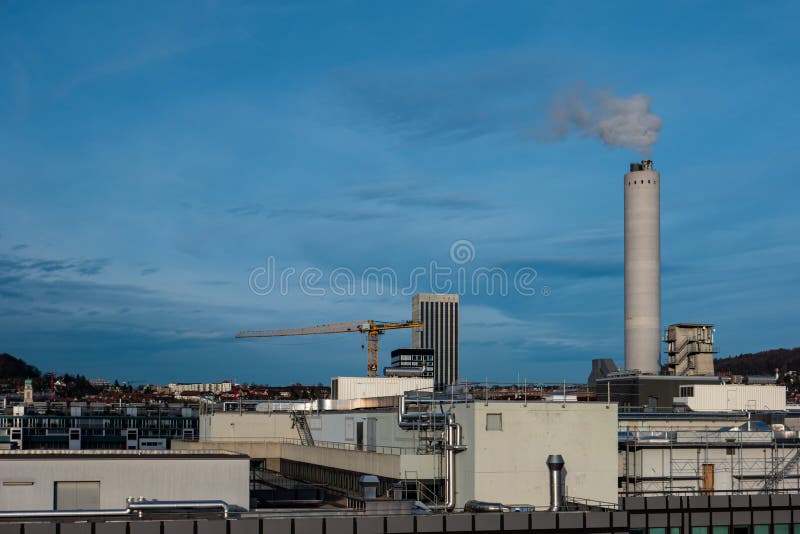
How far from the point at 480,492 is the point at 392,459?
6.35 meters

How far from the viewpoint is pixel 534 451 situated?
52.7 metres

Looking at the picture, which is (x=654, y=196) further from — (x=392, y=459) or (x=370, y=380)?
(x=392, y=459)

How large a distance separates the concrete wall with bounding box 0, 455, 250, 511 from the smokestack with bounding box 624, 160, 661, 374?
328ft

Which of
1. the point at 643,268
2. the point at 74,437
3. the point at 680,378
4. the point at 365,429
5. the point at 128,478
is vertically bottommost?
the point at 74,437

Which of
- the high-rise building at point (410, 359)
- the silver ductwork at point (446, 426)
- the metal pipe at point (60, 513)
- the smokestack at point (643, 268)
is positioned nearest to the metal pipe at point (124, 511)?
the metal pipe at point (60, 513)

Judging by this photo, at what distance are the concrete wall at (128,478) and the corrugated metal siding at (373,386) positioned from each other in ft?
189

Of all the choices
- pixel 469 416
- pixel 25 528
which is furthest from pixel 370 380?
pixel 25 528

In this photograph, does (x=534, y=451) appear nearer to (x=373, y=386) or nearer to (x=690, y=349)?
(x=373, y=386)

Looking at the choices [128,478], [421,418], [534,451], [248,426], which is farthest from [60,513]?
[248,426]

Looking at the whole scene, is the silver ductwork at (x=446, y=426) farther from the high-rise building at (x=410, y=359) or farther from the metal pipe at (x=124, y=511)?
the high-rise building at (x=410, y=359)

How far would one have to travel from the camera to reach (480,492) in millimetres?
51750

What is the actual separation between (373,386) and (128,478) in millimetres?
62289

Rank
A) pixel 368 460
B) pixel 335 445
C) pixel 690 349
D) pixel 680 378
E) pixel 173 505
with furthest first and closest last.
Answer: pixel 690 349
pixel 680 378
pixel 335 445
pixel 368 460
pixel 173 505

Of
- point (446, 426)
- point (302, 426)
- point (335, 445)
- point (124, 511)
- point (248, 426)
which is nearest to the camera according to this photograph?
point (124, 511)
